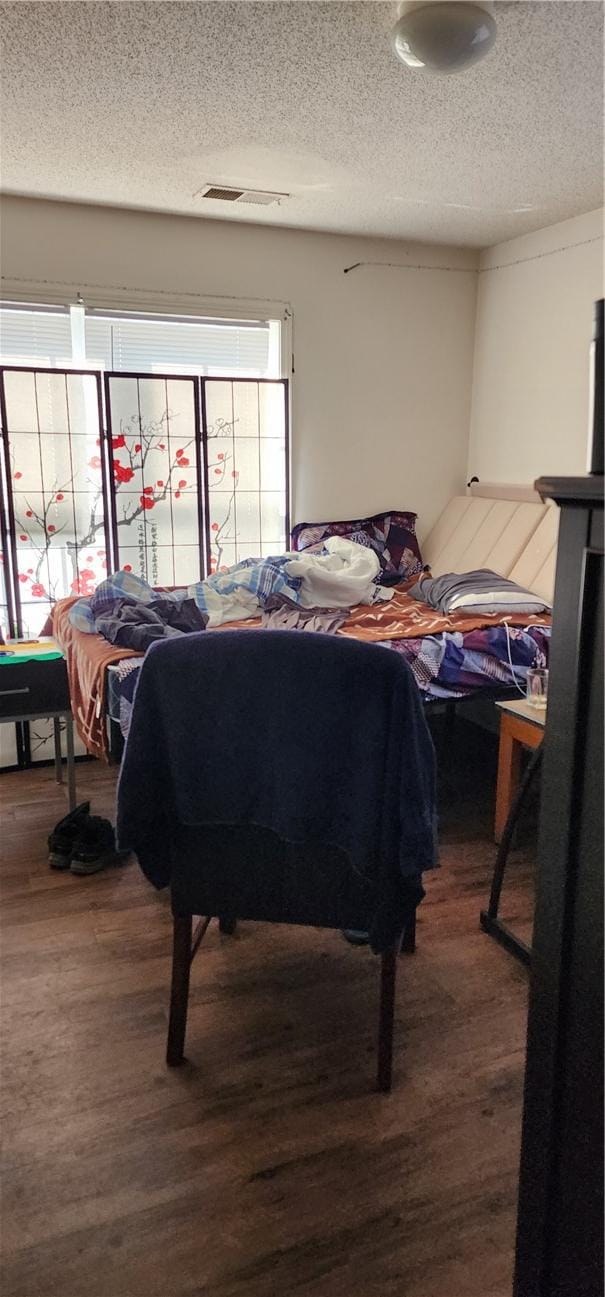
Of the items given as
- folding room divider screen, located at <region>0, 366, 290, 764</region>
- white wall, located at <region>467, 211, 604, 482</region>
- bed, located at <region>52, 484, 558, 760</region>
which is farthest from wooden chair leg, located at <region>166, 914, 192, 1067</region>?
white wall, located at <region>467, 211, 604, 482</region>

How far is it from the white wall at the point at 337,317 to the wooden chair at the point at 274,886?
9.21ft

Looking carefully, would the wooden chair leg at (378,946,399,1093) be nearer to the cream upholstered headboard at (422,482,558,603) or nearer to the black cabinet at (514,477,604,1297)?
the black cabinet at (514,477,604,1297)

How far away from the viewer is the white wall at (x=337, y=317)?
12.1ft

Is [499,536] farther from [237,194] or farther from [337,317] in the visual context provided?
[237,194]

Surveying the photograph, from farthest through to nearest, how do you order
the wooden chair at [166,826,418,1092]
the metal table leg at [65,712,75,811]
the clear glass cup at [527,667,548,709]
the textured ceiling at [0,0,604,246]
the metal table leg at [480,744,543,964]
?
→ the metal table leg at [65,712,75,811] → the clear glass cup at [527,667,548,709] → the metal table leg at [480,744,543,964] → the textured ceiling at [0,0,604,246] → the wooden chair at [166,826,418,1092]

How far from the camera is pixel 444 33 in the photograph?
6.60 feet

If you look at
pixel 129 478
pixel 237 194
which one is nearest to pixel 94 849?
pixel 129 478

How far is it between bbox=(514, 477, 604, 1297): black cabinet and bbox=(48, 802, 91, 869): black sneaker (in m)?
2.10

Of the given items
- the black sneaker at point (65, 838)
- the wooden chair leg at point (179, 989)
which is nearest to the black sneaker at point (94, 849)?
the black sneaker at point (65, 838)

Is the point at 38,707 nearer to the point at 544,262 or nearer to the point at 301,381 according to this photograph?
the point at 301,381

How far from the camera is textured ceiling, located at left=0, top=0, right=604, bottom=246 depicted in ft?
6.77

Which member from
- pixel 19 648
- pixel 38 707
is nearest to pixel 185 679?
pixel 38 707

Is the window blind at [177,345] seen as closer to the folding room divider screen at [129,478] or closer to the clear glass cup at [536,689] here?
the folding room divider screen at [129,478]

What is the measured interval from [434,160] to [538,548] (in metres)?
1.71
